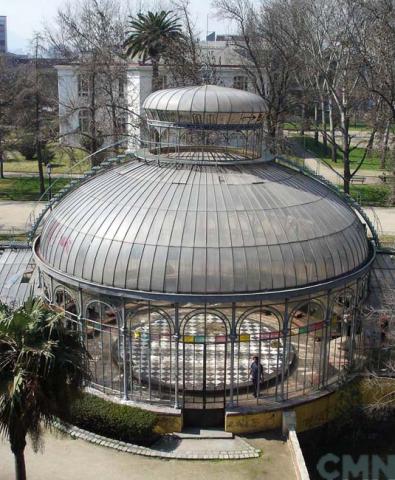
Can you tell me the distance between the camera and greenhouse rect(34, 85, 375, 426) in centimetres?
1934

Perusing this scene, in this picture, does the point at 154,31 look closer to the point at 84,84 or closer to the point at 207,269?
the point at 84,84

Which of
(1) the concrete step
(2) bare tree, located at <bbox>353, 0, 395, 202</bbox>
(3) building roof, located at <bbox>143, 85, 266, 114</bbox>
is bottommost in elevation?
(1) the concrete step

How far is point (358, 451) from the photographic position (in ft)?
68.0

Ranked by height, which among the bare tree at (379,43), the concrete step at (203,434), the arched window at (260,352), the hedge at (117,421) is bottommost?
the concrete step at (203,434)

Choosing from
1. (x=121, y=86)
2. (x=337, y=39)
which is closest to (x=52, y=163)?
(x=121, y=86)

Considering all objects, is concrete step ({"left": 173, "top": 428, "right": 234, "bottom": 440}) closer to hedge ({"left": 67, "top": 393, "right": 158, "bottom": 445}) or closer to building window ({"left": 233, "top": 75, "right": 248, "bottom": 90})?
hedge ({"left": 67, "top": 393, "right": 158, "bottom": 445})

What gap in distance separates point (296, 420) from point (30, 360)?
1079cm

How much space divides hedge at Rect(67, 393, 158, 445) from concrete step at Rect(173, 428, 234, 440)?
0.96 meters

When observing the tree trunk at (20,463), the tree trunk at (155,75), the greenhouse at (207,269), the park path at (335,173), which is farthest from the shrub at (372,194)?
the tree trunk at (20,463)

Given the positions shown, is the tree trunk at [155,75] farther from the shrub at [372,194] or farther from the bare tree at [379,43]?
the shrub at [372,194]

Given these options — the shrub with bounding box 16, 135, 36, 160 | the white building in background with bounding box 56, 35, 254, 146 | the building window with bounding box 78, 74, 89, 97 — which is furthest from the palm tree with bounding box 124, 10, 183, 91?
the shrub with bounding box 16, 135, 36, 160

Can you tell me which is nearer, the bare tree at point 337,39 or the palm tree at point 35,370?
the palm tree at point 35,370

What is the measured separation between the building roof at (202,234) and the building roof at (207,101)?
2224 mm

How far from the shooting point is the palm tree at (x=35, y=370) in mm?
12844
